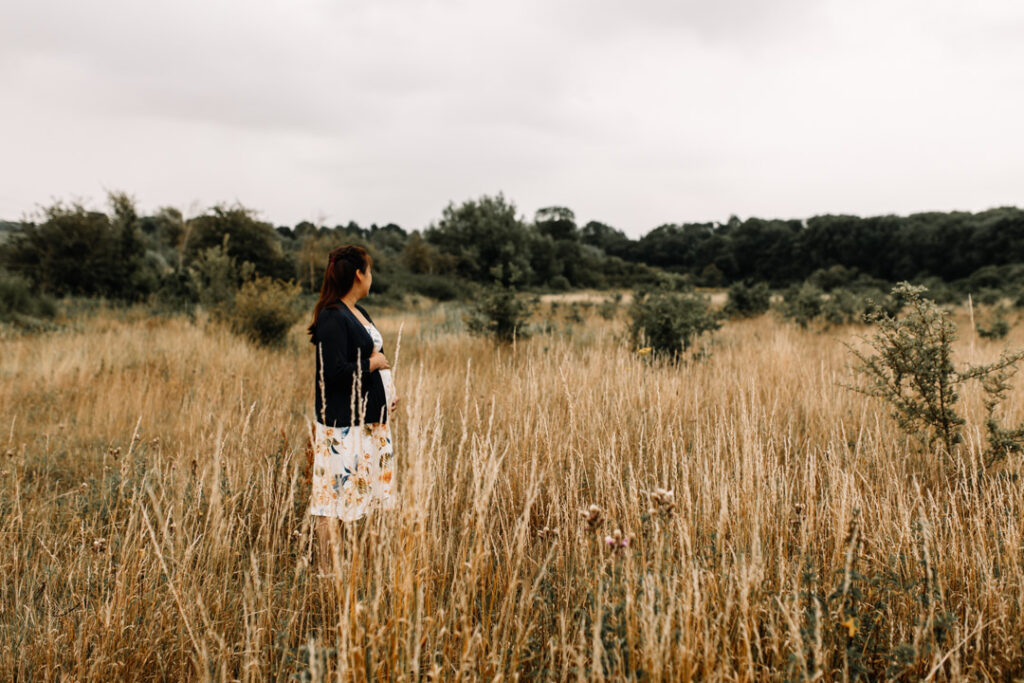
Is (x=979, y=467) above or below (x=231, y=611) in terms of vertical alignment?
above

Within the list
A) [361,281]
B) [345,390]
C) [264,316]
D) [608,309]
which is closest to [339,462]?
[345,390]

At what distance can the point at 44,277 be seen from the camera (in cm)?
1411

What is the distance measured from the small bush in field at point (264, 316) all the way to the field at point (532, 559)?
441cm

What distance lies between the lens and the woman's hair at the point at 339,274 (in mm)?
2887

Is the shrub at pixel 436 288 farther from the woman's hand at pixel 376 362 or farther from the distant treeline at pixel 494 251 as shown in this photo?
the woman's hand at pixel 376 362

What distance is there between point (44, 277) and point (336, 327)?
16.9m

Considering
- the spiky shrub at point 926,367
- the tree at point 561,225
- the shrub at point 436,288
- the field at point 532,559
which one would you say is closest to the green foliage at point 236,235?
the shrub at point 436,288

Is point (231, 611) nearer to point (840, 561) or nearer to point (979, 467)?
point (840, 561)

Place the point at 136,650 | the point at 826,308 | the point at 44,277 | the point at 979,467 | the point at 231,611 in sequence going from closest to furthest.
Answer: the point at 136,650, the point at 231,611, the point at 979,467, the point at 826,308, the point at 44,277

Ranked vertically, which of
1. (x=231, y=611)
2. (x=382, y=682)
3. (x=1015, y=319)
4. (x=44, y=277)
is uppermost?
(x=44, y=277)

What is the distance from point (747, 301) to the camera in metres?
15.7

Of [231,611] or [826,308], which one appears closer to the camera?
[231,611]

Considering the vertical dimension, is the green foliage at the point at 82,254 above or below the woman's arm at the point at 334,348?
above

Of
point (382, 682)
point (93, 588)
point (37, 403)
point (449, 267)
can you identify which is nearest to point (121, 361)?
point (37, 403)
